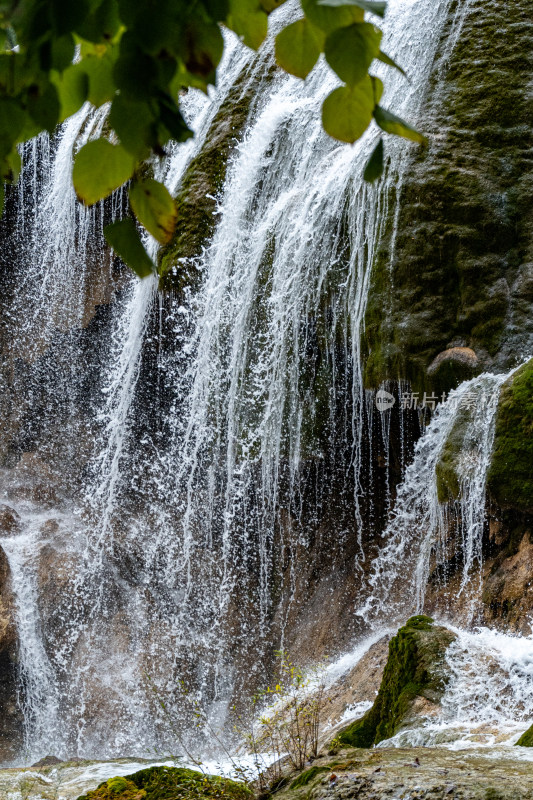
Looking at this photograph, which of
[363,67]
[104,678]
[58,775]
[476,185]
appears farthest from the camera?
[104,678]

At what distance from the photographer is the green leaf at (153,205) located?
1208 millimetres

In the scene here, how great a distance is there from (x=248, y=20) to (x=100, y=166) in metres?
0.29

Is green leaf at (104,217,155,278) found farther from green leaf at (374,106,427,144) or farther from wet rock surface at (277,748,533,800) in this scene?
wet rock surface at (277,748,533,800)

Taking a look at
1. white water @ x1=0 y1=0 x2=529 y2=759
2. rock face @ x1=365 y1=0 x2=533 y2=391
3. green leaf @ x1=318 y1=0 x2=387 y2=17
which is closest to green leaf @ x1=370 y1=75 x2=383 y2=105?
green leaf @ x1=318 y1=0 x2=387 y2=17

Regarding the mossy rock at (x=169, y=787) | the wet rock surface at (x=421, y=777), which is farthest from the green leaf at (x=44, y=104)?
the mossy rock at (x=169, y=787)

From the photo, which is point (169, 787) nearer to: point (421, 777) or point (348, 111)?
point (421, 777)

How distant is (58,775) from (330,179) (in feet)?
19.2

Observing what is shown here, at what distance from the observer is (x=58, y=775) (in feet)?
18.7

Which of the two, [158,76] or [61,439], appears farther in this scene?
[61,439]

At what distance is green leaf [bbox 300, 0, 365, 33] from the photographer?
1.04 metres

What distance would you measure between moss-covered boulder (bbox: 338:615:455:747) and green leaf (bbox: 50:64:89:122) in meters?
4.23

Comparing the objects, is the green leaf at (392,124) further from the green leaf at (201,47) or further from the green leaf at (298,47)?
the green leaf at (201,47)

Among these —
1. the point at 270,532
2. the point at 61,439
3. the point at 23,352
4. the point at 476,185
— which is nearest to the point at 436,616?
the point at 270,532

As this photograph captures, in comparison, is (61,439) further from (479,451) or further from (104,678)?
(479,451)
